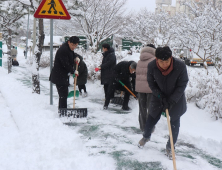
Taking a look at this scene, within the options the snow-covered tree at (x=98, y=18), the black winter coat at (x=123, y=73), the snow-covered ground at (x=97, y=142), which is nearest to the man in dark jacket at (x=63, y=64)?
the snow-covered ground at (x=97, y=142)

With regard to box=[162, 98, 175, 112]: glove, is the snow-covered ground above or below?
below

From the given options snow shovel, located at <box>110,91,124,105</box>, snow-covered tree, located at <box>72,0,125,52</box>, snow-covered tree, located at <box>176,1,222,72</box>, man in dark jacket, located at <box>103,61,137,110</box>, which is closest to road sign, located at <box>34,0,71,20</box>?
man in dark jacket, located at <box>103,61,137,110</box>

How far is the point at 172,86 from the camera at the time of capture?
134 inches

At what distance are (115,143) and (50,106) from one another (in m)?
2.52

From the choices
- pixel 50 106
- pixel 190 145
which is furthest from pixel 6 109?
pixel 190 145

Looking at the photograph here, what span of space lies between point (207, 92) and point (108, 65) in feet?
8.58

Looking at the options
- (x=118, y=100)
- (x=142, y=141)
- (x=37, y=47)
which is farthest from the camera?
(x=37, y=47)

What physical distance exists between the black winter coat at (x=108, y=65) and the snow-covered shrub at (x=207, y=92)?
211 centimetres

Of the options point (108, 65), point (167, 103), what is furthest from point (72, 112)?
point (167, 103)

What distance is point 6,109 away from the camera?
611cm

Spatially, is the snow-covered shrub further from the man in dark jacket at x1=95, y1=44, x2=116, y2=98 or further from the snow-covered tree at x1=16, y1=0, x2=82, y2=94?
the snow-covered tree at x1=16, y1=0, x2=82, y2=94

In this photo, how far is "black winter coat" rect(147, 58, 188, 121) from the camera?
10.9 feet

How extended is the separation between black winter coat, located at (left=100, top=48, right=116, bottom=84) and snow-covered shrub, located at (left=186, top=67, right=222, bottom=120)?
2.11m

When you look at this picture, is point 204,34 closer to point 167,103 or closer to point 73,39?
point 73,39
